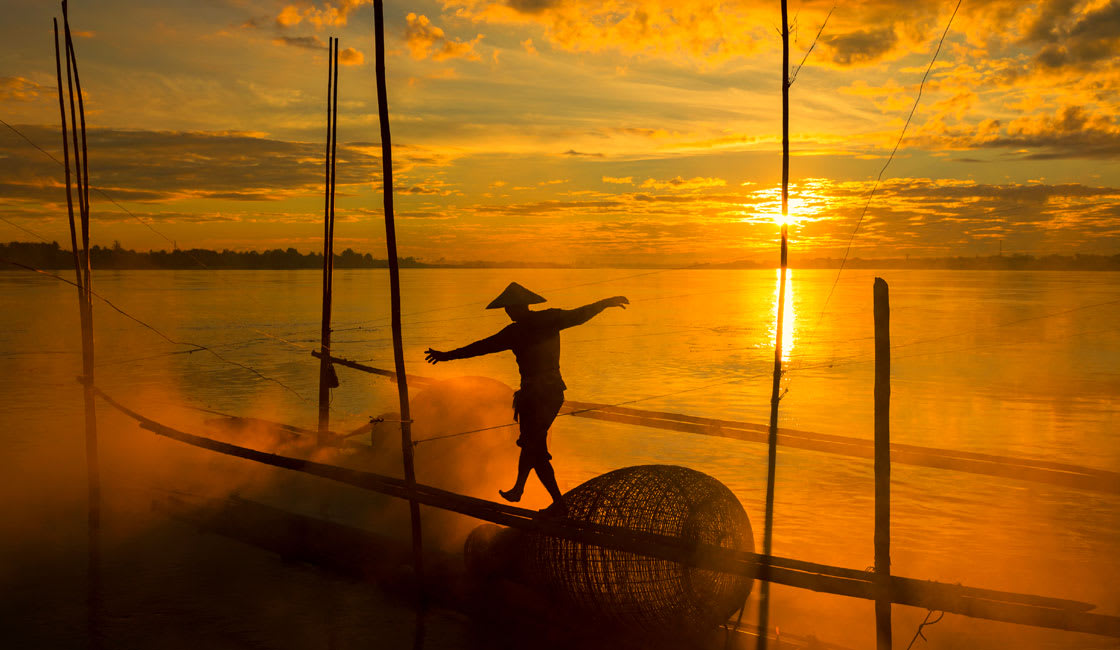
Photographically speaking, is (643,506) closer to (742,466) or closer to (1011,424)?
(742,466)

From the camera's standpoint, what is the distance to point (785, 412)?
81.0ft

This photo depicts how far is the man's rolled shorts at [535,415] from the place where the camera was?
811 cm

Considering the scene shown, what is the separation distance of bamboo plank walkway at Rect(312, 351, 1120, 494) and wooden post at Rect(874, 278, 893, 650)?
2.04 m

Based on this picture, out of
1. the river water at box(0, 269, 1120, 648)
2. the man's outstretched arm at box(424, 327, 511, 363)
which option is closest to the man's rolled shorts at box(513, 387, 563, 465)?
the man's outstretched arm at box(424, 327, 511, 363)

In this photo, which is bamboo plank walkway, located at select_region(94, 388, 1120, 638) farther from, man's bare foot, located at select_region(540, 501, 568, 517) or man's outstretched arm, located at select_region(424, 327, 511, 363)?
man's outstretched arm, located at select_region(424, 327, 511, 363)

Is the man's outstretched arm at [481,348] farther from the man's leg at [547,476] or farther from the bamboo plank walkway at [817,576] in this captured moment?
the bamboo plank walkway at [817,576]

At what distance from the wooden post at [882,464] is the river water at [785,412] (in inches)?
51.8

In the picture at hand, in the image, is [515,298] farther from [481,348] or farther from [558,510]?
[558,510]

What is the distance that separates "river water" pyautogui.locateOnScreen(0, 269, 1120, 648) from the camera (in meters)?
10.3

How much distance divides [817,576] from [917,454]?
4.26m

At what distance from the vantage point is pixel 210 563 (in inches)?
415

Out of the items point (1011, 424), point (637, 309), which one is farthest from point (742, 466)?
point (637, 309)

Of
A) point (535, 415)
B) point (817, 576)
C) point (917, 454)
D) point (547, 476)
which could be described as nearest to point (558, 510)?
point (547, 476)

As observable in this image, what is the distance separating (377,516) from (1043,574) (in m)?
7.93
